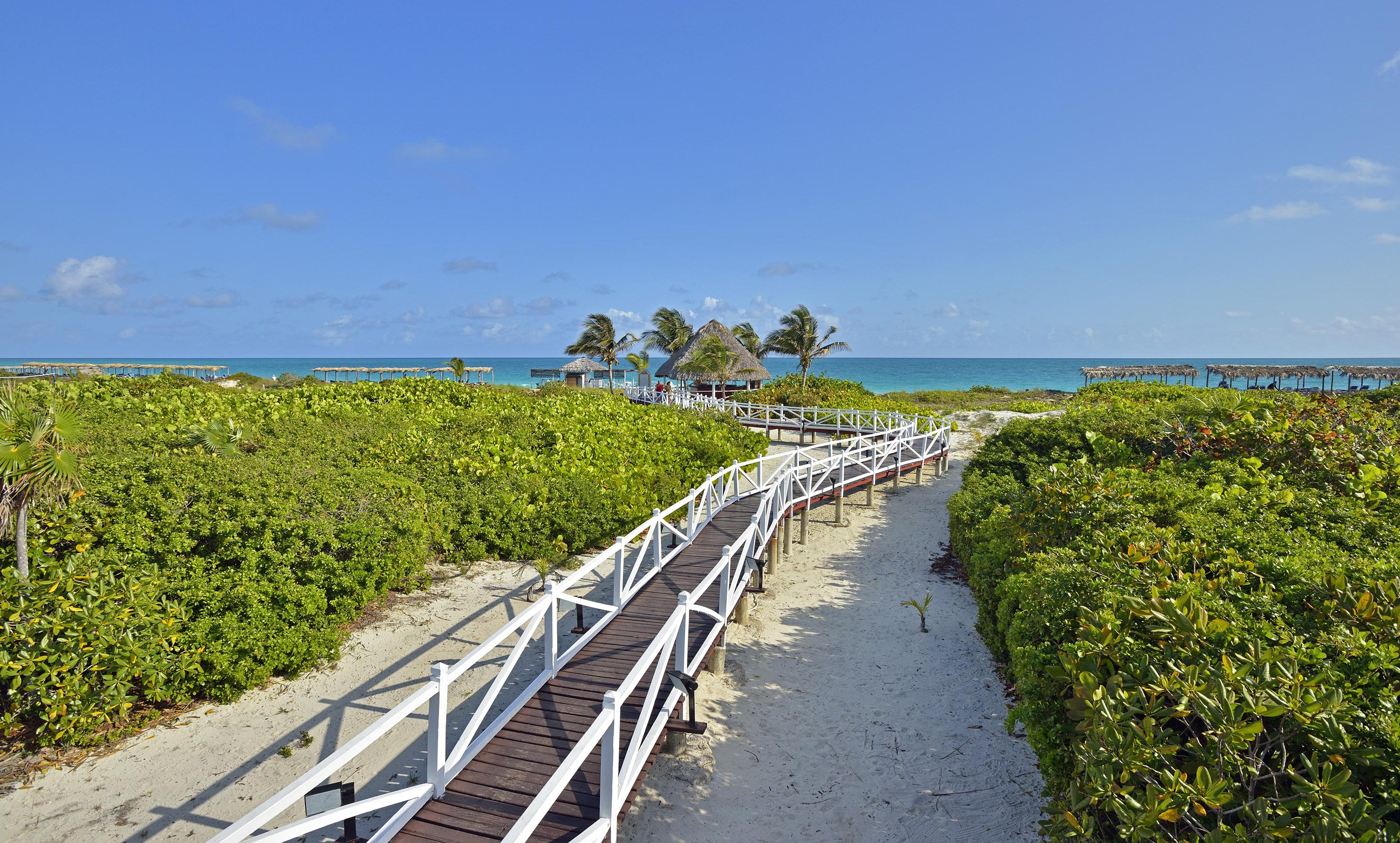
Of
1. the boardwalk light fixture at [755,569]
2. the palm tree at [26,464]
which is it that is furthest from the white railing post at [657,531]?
the palm tree at [26,464]

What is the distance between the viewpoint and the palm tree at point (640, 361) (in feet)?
143

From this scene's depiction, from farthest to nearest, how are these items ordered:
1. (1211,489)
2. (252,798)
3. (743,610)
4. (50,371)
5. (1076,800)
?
(50,371) < (743,610) < (1211,489) < (252,798) < (1076,800)

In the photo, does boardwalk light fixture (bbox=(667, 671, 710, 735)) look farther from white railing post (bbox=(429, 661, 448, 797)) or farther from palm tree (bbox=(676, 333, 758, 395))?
palm tree (bbox=(676, 333, 758, 395))

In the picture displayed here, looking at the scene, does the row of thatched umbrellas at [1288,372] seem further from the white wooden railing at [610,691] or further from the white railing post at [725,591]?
the white railing post at [725,591]

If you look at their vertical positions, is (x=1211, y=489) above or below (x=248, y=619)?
above

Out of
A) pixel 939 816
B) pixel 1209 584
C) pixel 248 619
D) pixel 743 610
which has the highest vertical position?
pixel 1209 584

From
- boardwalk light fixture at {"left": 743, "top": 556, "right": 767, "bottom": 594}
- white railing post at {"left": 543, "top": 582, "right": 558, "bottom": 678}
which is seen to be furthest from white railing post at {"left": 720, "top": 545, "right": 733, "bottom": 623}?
white railing post at {"left": 543, "top": 582, "right": 558, "bottom": 678}

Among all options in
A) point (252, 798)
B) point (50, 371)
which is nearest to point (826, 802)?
point (252, 798)

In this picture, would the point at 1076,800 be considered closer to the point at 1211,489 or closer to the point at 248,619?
the point at 1211,489

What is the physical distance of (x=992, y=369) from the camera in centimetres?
13488

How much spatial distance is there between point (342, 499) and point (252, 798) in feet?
15.8

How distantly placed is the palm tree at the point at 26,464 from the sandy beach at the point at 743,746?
2.44 metres

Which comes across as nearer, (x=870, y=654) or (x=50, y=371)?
(x=870, y=654)

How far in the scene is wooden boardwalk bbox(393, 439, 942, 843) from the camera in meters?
4.44
